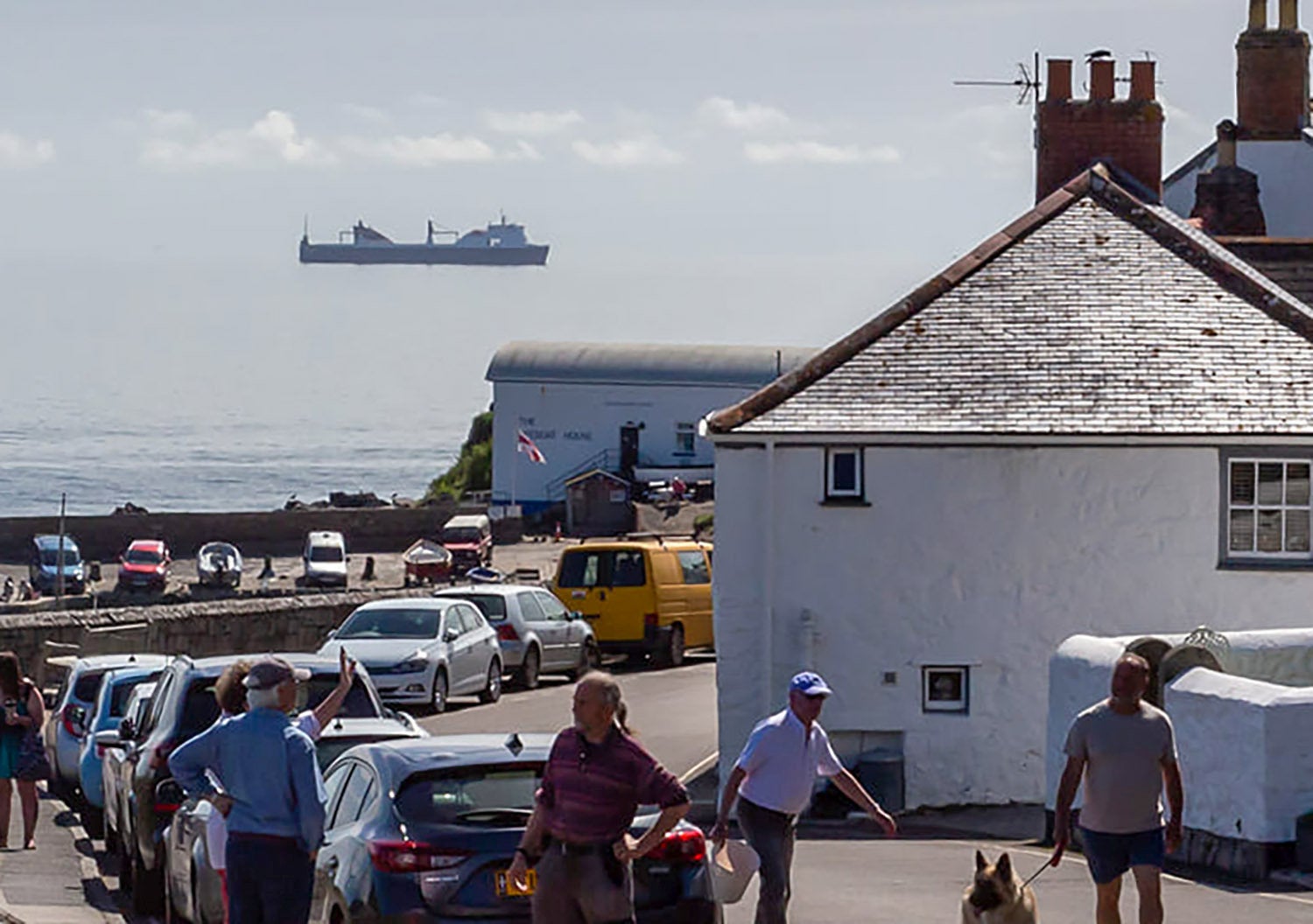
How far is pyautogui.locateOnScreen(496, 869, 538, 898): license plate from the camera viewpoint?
1070 cm

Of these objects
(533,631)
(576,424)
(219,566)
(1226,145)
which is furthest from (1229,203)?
(576,424)

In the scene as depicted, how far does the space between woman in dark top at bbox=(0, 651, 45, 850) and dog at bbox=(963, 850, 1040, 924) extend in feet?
32.3

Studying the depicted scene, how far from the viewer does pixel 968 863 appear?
58.7 ft

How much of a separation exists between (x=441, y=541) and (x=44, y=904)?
207 ft

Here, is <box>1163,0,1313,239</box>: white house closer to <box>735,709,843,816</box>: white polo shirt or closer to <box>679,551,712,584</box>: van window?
<box>679,551,712,584</box>: van window

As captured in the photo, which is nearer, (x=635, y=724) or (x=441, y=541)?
(x=635, y=724)

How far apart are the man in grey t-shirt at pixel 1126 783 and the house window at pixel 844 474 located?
42.1 ft

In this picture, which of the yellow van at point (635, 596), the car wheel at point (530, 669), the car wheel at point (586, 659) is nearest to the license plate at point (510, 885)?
the car wheel at point (530, 669)

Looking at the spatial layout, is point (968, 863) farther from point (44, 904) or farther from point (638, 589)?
point (638, 589)

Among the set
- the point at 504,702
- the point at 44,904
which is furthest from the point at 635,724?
the point at 44,904

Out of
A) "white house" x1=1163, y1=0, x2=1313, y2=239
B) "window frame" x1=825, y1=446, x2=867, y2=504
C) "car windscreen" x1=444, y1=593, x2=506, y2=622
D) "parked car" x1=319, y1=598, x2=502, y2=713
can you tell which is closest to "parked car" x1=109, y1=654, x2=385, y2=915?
"window frame" x1=825, y1=446, x2=867, y2=504

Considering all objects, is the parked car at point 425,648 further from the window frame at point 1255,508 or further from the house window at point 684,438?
the house window at point 684,438

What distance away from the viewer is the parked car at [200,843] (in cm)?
1348

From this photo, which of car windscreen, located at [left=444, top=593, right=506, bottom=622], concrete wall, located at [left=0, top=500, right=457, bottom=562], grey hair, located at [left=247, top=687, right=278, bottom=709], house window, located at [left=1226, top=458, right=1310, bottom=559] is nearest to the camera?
grey hair, located at [left=247, top=687, right=278, bottom=709]
